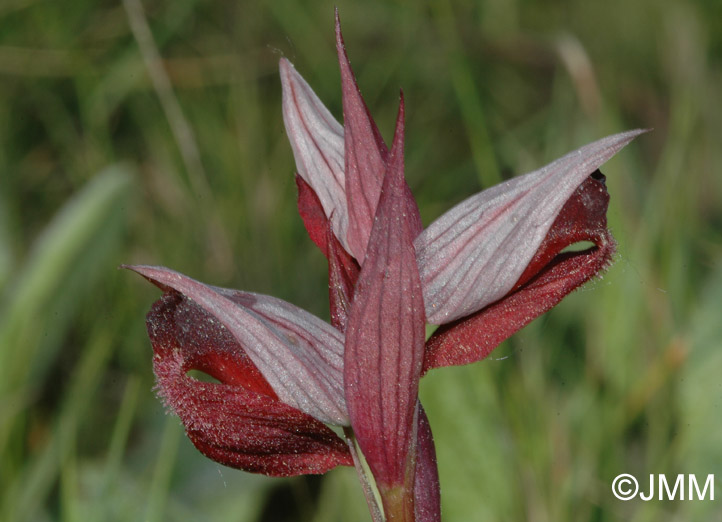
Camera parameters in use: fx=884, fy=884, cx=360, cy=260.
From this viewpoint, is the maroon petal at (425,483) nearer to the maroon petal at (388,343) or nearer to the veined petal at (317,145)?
the maroon petal at (388,343)

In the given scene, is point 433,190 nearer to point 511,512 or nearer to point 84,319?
point 84,319

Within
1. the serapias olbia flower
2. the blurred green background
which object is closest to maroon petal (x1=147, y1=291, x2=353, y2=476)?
the serapias olbia flower

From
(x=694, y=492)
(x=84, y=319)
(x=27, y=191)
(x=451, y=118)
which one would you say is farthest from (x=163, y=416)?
(x=451, y=118)

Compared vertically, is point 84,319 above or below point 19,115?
below

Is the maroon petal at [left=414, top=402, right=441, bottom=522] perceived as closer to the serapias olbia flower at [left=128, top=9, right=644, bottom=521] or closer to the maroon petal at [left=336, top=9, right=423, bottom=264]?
the serapias olbia flower at [left=128, top=9, right=644, bottom=521]

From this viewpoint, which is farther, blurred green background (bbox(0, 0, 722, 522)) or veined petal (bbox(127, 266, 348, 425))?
blurred green background (bbox(0, 0, 722, 522))

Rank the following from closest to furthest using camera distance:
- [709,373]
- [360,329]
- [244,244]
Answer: [360,329], [709,373], [244,244]

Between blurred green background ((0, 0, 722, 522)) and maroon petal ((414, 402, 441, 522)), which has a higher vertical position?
blurred green background ((0, 0, 722, 522))

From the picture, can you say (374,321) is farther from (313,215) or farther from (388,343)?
(313,215)
